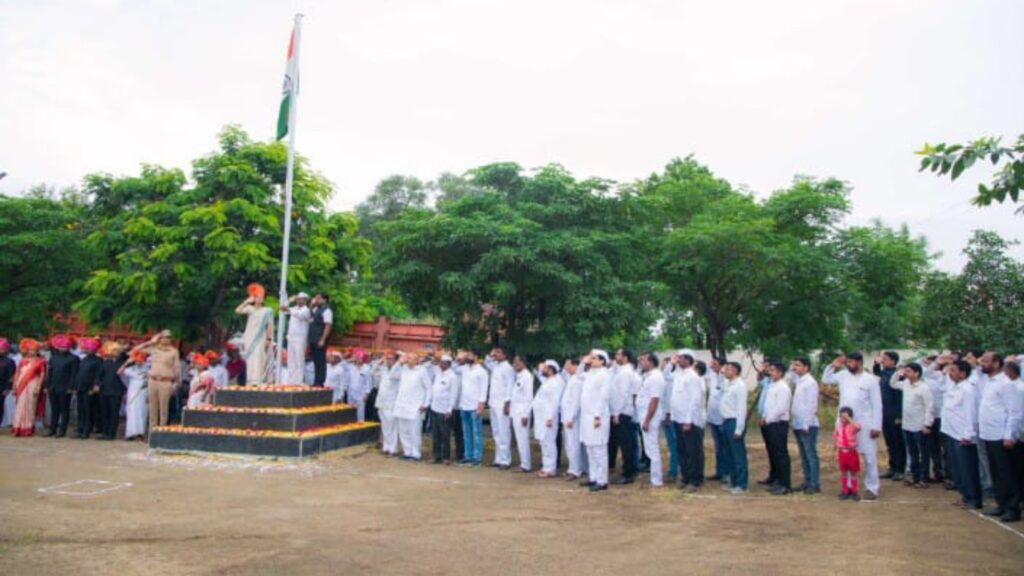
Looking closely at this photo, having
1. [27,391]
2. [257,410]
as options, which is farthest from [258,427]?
[27,391]

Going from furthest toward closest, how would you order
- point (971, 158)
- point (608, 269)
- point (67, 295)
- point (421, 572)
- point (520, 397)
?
point (67, 295), point (608, 269), point (520, 397), point (421, 572), point (971, 158)

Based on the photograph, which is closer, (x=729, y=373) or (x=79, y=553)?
(x=79, y=553)

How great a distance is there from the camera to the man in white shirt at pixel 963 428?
27.9 feet

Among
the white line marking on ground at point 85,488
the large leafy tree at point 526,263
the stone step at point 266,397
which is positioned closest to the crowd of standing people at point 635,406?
the stone step at point 266,397

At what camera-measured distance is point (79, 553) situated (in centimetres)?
617

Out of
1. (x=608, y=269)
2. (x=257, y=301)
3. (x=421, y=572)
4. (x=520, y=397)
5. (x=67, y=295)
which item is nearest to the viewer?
(x=421, y=572)

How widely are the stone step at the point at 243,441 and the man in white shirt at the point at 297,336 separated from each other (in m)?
1.25

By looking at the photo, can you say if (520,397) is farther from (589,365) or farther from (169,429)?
(169,429)

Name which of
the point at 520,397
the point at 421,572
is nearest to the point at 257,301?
the point at 520,397

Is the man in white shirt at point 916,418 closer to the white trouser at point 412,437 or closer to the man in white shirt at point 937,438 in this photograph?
the man in white shirt at point 937,438

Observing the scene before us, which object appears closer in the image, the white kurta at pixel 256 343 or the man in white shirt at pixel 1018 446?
the man in white shirt at pixel 1018 446

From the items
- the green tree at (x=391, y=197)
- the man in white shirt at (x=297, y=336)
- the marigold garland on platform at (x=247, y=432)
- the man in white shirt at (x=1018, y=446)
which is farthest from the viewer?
the green tree at (x=391, y=197)

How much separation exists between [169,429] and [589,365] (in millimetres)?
6557

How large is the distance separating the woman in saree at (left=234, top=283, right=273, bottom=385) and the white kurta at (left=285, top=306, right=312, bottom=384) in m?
0.43
